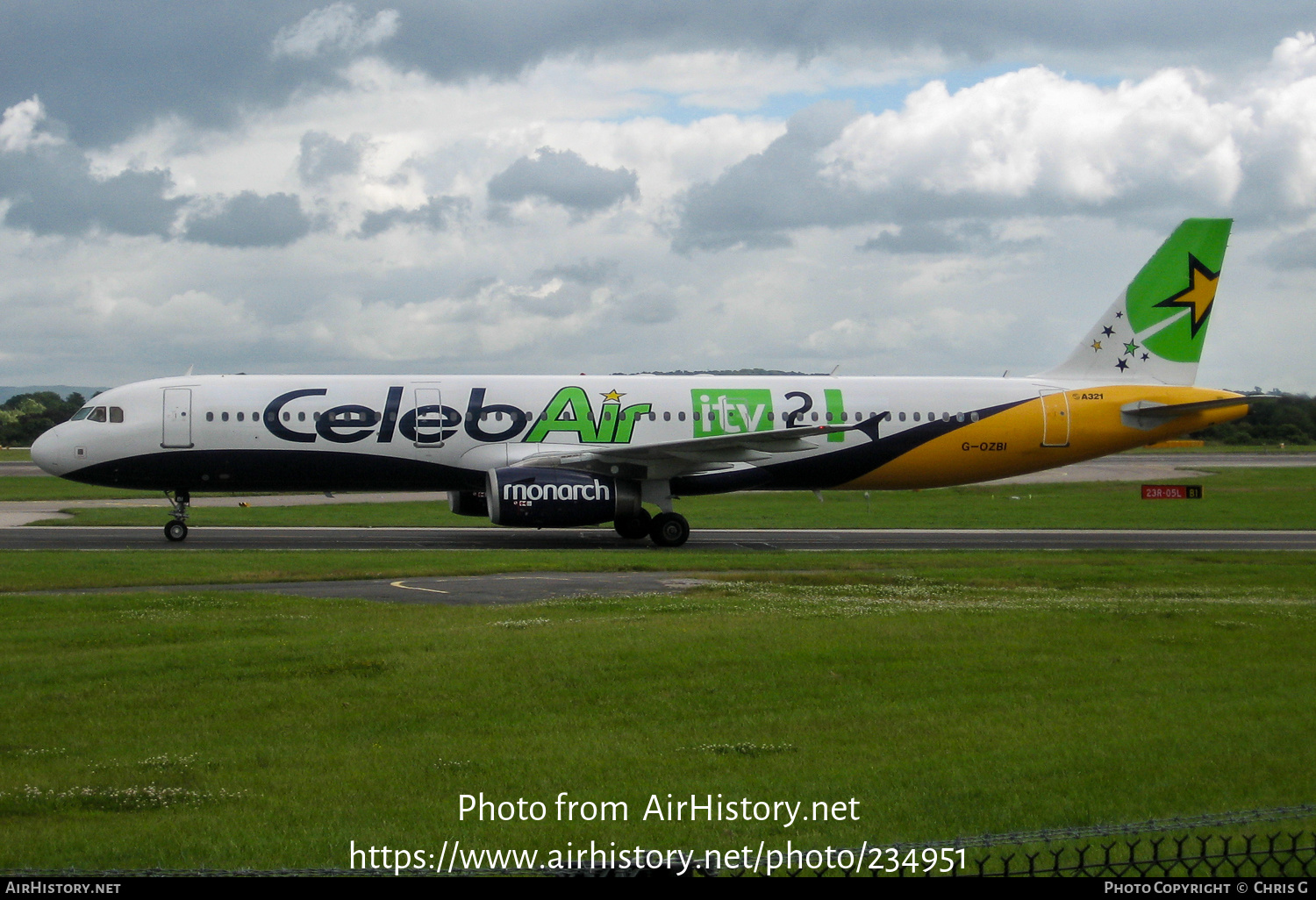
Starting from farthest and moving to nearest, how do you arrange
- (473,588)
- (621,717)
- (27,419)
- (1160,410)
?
(27,419) → (1160,410) → (473,588) → (621,717)

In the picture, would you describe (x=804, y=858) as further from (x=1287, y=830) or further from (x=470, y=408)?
(x=470, y=408)

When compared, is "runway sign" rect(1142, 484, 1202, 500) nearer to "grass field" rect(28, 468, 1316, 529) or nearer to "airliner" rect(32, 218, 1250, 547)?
"grass field" rect(28, 468, 1316, 529)

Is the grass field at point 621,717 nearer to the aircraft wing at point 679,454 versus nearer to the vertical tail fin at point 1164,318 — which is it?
the aircraft wing at point 679,454

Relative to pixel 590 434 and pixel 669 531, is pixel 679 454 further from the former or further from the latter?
pixel 590 434

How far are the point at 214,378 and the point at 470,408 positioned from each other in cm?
658

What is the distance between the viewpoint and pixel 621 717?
10609mm

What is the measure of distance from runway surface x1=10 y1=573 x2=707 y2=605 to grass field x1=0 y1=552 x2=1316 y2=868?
1.24 meters

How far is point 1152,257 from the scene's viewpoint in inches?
1268

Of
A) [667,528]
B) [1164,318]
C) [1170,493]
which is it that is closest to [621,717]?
[667,528]

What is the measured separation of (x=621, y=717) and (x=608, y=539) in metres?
19.5

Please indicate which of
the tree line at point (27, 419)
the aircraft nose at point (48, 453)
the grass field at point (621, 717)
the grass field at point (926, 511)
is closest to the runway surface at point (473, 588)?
the grass field at point (621, 717)

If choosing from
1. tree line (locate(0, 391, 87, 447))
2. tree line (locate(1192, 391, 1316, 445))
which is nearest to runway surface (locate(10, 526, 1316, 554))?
tree line (locate(1192, 391, 1316, 445))

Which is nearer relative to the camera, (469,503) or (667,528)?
(667,528)

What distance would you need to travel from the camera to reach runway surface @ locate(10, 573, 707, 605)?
1828cm
